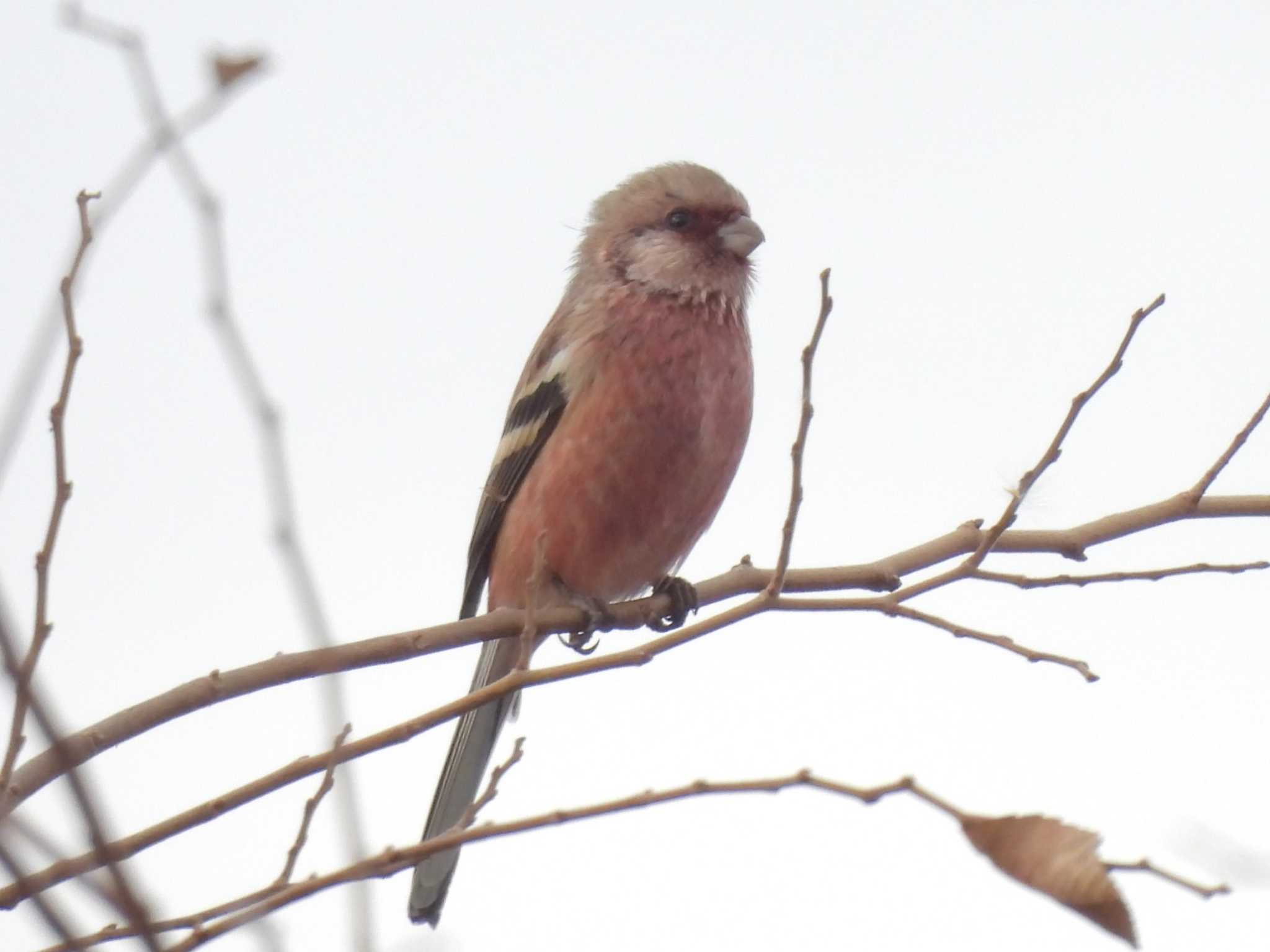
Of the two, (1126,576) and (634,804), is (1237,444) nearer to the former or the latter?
(1126,576)

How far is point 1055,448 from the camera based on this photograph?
4.14 meters

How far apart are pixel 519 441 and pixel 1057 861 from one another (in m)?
4.73

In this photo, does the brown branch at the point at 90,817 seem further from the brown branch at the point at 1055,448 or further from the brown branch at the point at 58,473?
the brown branch at the point at 1055,448

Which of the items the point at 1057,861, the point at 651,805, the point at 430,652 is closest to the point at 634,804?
the point at 651,805

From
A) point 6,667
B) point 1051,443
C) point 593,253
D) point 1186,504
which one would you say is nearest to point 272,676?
point 6,667

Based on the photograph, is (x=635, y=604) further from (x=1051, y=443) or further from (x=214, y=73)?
(x=214, y=73)

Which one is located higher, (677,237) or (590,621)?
(677,237)

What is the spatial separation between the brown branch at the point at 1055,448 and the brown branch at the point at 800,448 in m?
0.52

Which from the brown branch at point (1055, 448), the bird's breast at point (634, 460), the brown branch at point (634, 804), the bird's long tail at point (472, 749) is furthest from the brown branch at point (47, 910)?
the bird's breast at point (634, 460)

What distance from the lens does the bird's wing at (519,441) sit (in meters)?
6.98

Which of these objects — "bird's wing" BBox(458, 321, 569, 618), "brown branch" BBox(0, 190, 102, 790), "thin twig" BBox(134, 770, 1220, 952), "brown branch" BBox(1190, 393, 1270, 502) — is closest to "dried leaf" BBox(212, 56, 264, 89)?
"brown branch" BBox(0, 190, 102, 790)

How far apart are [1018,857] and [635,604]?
13.1ft

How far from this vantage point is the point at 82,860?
7.48ft

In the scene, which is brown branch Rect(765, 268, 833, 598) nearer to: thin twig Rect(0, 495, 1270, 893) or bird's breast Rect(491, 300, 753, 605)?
thin twig Rect(0, 495, 1270, 893)
